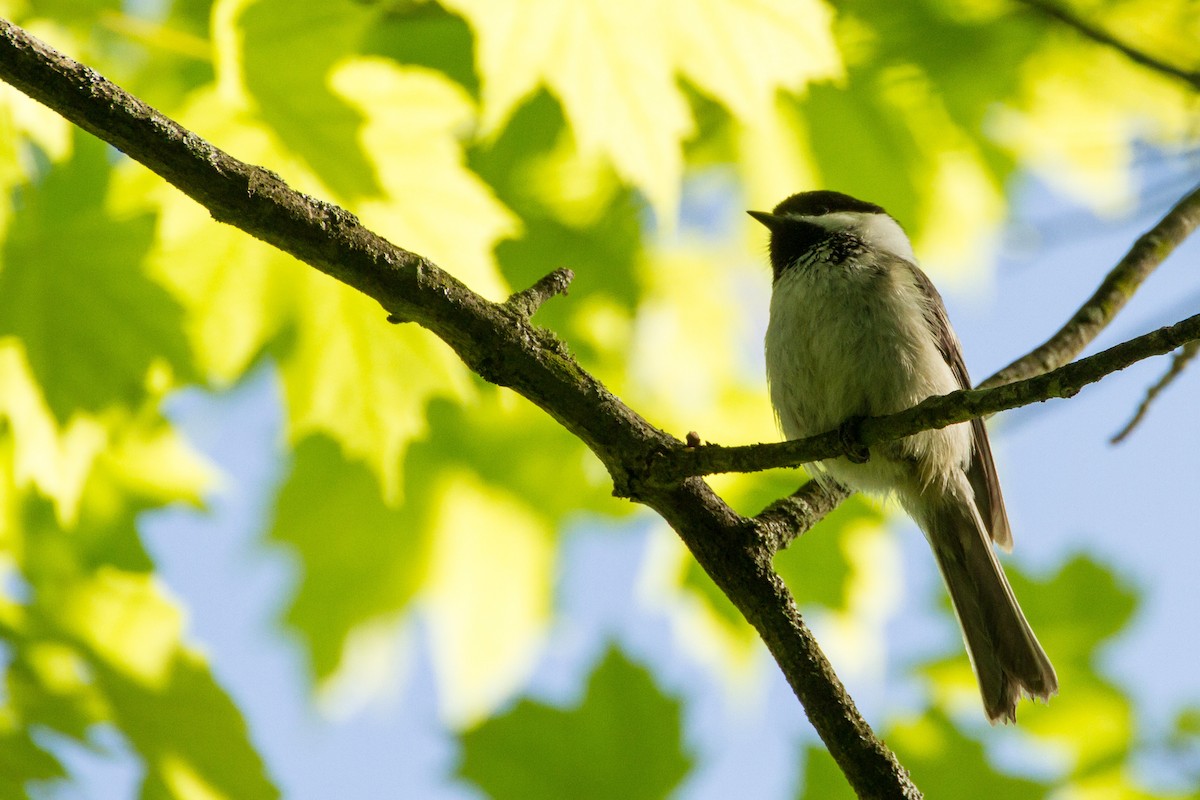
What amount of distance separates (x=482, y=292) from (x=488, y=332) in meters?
0.76

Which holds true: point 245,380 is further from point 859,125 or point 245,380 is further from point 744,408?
point 859,125

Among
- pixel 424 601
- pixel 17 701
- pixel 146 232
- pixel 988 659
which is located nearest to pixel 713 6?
pixel 146 232

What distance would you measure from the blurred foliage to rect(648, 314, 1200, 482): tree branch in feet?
3.06

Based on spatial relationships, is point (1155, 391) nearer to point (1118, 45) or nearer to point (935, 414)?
point (1118, 45)

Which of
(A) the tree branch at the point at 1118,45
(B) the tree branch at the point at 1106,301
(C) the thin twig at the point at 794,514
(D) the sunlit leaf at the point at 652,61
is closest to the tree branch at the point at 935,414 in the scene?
(C) the thin twig at the point at 794,514

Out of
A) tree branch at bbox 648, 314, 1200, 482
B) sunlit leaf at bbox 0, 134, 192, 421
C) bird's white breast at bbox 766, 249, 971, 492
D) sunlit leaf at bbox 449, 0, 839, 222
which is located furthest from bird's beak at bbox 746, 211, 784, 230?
sunlit leaf at bbox 0, 134, 192, 421

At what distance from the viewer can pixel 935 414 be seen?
184 centimetres

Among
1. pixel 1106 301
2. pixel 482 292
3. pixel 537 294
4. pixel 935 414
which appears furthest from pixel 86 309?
pixel 1106 301

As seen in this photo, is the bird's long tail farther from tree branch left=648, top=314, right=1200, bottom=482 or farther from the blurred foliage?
tree branch left=648, top=314, right=1200, bottom=482

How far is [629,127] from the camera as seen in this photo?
8.75 ft

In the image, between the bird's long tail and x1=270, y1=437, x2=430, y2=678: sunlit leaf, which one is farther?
x1=270, y1=437, x2=430, y2=678: sunlit leaf

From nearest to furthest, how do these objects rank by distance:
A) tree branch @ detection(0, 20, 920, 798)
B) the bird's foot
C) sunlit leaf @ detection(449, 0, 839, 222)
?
tree branch @ detection(0, 20, 920, 798) → the bird's foot → sunlit leaf @ detection(449, 0, 839, 222)

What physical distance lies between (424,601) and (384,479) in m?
0.91

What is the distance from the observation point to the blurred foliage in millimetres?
2633
